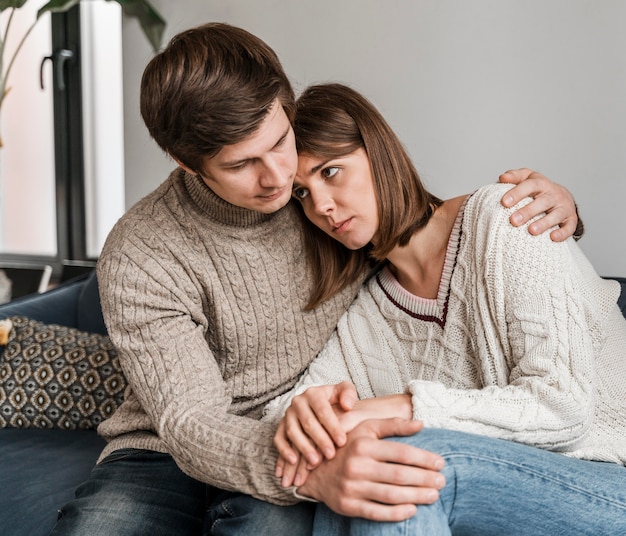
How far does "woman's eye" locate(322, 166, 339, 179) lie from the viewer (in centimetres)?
140

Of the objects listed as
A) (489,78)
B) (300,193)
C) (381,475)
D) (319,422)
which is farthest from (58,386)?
(489,78)

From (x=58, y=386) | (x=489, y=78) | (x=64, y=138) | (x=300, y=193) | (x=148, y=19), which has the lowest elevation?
(x=58, y=386)

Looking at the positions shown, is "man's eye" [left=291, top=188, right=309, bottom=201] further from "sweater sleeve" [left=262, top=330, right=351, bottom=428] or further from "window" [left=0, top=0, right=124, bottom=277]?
"window" [left=0, top=0, right=124, bottom=277]

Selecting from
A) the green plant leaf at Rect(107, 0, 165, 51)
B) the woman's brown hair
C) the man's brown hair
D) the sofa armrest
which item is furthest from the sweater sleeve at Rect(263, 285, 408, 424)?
the green plant leaf at Rect(107, 0, 165, 51)

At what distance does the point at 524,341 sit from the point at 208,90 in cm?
67

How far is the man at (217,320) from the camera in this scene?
1201 millimetres

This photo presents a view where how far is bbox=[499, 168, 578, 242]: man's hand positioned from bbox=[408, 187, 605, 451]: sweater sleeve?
0.02m

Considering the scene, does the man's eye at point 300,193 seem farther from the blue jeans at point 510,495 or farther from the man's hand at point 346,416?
the blue jeans at point 510,495

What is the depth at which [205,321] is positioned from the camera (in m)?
1.45

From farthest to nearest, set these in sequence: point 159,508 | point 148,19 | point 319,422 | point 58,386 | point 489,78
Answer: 1. point 148,19
2. point 489,78
3. point 58,386
4. point 159,508
5. point 319,422

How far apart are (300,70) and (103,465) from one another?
53.0 inches

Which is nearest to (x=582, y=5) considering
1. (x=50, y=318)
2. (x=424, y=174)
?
(x=424, y=174)

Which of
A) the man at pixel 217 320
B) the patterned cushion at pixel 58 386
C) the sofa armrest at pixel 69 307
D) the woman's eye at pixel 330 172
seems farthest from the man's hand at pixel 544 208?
the sofa armrest at pixel 69 307

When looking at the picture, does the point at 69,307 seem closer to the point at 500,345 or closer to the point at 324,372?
the point at 324,372
